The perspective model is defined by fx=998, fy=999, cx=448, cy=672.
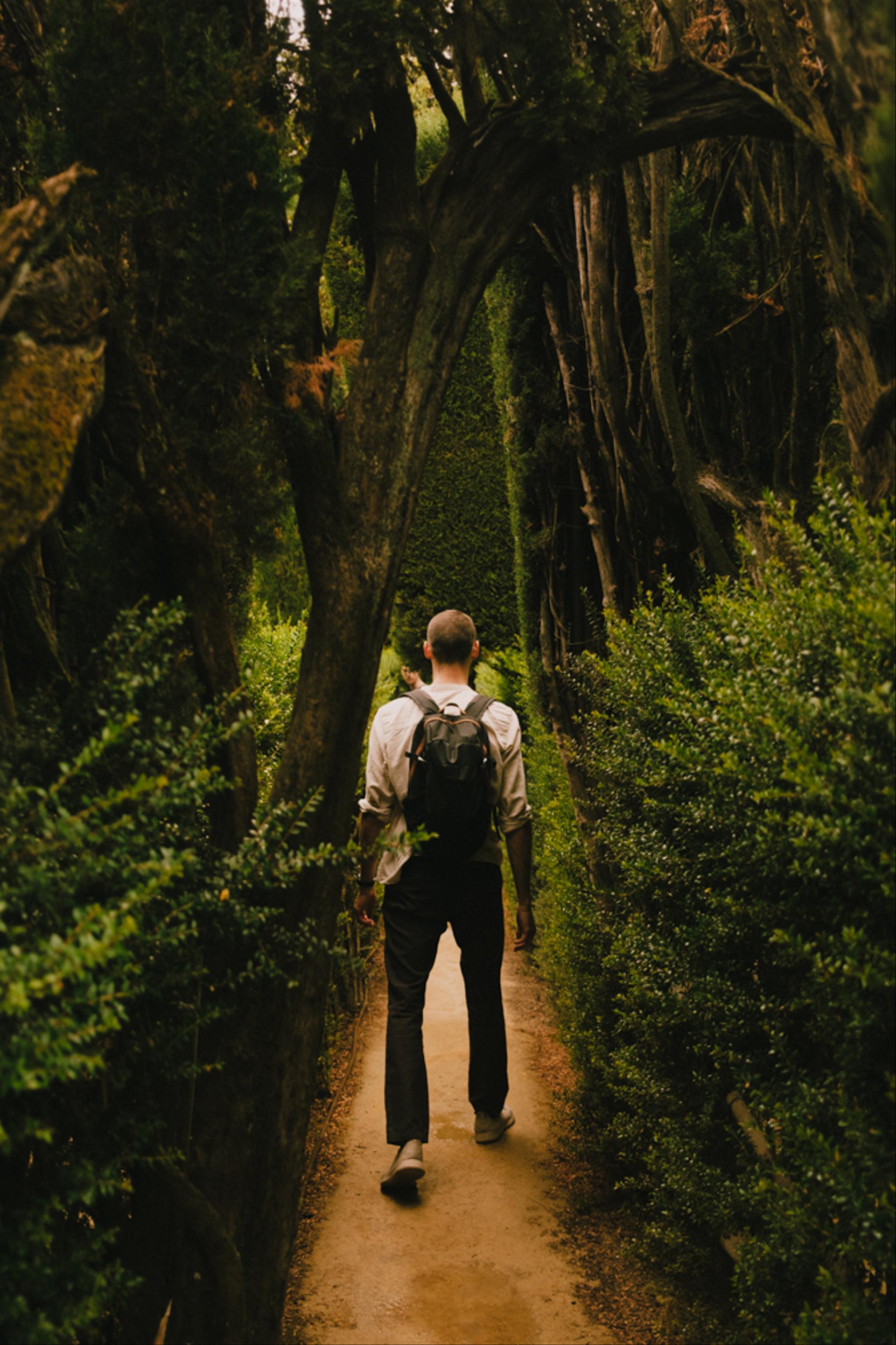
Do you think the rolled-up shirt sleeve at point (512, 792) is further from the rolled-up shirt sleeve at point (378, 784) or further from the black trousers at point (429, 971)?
the rolled-up shirt sleeve at point (378, 784)

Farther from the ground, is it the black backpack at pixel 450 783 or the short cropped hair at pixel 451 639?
the short cropped hair at pixel 451 639

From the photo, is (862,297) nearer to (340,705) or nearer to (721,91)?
(721,91)

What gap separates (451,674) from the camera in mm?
4328

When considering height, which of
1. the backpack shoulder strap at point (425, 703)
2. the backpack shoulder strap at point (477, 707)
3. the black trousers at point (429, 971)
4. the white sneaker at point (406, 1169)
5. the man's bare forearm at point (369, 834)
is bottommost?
the white sneaker at point (406, 1169)

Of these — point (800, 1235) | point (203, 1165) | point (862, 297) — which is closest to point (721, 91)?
point (862, 297)

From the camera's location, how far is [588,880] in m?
4.36

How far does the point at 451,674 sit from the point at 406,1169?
1949 millimetres

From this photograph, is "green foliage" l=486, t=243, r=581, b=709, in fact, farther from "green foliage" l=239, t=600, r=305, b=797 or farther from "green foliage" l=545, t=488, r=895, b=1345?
"green foliage" l=545, t=488, r=895, b=1345

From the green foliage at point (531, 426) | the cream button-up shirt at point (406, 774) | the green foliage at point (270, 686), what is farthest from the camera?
the green foliage at point (531, 426)

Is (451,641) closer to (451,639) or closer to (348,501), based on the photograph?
(451,639)

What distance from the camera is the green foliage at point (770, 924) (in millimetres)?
1915

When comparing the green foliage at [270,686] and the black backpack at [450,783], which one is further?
the green foliage at [270,686]

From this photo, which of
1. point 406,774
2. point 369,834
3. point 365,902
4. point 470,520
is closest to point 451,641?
point 406,774

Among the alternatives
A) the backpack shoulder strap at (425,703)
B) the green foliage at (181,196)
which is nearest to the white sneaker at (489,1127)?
the backpack shoulder strap at (425,703)
